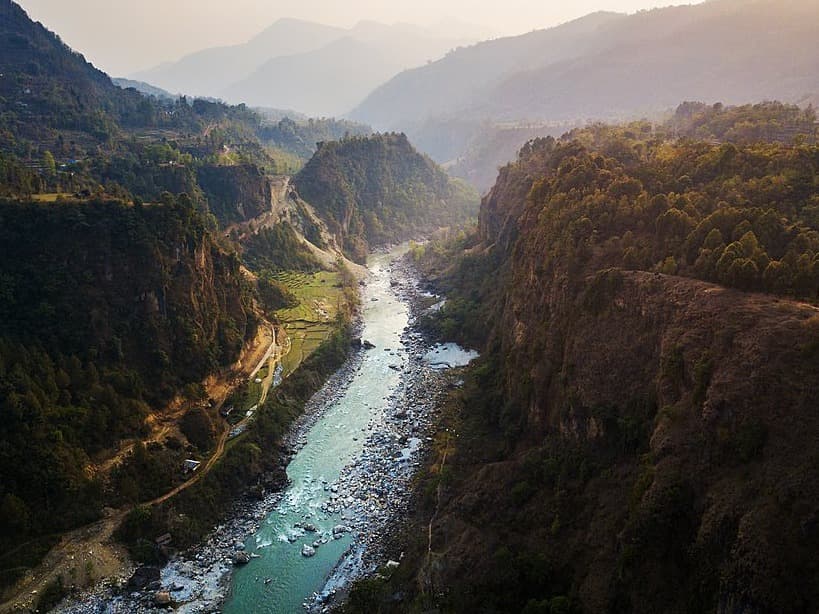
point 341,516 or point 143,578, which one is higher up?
point 143,578

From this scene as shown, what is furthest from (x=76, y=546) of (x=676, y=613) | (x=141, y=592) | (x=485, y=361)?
(x=485, y=361)

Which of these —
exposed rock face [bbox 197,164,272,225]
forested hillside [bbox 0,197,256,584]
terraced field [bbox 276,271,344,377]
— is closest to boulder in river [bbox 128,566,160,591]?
forested hillside [bbox 0,197,256,584]

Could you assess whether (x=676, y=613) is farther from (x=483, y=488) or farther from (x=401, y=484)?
(x=401, y=484)

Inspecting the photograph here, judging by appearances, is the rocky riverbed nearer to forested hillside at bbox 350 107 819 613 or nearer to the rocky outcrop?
forested hillside at bbox 350 107 819 613

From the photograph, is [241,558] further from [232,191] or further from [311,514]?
[232,191]

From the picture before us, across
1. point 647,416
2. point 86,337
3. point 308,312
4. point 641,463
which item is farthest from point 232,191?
point 641,463
